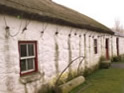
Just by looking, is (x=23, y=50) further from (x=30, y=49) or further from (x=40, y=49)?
(x=40, y=49)

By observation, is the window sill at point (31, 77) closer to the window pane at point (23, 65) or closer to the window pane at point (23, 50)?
the window pane at point (23, 65)

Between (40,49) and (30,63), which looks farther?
(40,49)

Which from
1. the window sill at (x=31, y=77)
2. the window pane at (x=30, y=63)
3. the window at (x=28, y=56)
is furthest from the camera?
the window pane at (x=30, y=63)

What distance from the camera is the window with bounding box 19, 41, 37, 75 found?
6.93 m

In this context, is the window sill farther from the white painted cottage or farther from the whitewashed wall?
the whitewashed wall

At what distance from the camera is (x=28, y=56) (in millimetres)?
7219

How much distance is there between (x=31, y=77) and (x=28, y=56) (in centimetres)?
79

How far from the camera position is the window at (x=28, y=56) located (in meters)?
6.93

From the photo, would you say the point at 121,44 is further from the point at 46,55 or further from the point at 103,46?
the point at 46,55

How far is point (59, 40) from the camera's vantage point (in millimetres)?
9234

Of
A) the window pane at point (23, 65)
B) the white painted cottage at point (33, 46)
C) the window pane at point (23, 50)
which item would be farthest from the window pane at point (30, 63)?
the window pane at point (23, 50)

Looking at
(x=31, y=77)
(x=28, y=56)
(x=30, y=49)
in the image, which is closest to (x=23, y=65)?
(x=28, y=56)

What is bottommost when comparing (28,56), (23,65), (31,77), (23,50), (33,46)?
(31,77)

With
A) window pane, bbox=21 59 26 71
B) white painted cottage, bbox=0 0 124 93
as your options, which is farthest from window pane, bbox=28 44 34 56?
window pane, bbox=21 59 26 71
